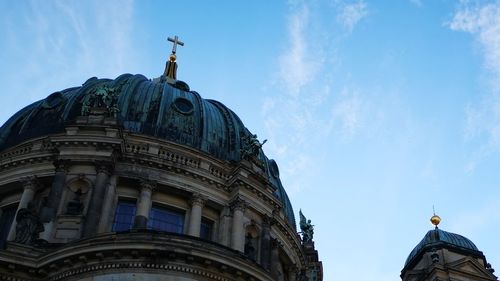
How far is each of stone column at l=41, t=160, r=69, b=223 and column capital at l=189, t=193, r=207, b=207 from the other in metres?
5.49

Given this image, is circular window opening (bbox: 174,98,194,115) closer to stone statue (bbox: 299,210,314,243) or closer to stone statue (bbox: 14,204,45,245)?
stone statue (bbox: 299,210,314,243)

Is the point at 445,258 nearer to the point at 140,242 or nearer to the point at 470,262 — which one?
the point at 470,262

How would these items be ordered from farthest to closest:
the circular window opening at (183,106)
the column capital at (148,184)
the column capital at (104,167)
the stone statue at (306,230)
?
the stone statue at (306,230), the circular window opening at (183,106), the column capital at (148,184), the column capital at (104,167)

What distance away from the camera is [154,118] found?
3538cm

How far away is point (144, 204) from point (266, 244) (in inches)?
226

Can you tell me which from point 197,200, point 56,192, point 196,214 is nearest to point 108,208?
point 56,192

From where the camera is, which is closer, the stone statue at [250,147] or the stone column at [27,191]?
the stone column at [27,191]

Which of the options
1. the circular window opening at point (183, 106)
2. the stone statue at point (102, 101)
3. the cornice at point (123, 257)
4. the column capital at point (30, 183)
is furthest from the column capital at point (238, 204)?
the column capital at point (30, 183)

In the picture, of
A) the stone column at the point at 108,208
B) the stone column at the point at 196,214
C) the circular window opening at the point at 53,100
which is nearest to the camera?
the stone column at the point at 108,208

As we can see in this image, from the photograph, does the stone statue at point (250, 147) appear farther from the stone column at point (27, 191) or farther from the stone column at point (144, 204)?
the stone column at point (27, 191)

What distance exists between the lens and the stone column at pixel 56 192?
93.2 feet

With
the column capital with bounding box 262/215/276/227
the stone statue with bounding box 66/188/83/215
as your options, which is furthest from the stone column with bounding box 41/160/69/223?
the column capital with bounding box 262/215/276/227

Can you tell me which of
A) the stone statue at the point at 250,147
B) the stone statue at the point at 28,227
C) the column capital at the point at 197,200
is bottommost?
the stone statue at the point at 28,227

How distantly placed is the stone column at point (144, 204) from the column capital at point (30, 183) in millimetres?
4546
